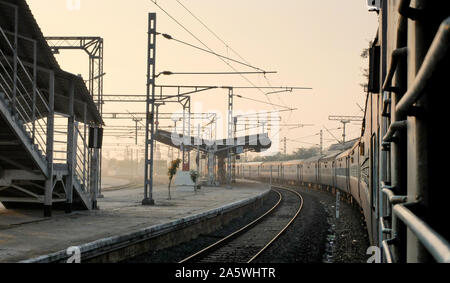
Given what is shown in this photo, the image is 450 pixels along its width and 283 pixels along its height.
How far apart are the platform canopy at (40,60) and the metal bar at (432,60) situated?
44.0ft

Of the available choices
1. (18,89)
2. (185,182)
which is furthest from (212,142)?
(18,89)

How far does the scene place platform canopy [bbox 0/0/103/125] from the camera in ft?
45.2

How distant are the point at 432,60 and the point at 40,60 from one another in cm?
1556

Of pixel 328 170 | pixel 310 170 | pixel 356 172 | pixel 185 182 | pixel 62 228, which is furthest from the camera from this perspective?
pixel 310 170

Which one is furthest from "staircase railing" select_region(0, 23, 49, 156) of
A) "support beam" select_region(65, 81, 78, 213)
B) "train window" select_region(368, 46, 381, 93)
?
"train window" select_region(368, 46, 381, 93)

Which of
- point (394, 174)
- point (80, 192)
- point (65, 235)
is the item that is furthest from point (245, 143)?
point (394, 174)

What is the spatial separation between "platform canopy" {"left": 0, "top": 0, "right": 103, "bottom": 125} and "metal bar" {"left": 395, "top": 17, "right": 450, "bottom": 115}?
44.0 ft

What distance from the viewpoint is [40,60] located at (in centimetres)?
1555

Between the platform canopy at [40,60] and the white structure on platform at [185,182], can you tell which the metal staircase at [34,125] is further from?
the white structure on platform at [185,182]

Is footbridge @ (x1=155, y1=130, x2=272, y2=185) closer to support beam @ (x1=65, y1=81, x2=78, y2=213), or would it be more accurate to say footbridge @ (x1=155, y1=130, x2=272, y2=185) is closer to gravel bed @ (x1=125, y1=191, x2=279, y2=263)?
gravel bed @ (x1=125, y1=191, x2=279, y2=263)

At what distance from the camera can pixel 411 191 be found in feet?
9.13

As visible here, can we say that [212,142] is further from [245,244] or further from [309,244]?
[309,244]

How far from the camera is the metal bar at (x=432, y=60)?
1.57 metres
